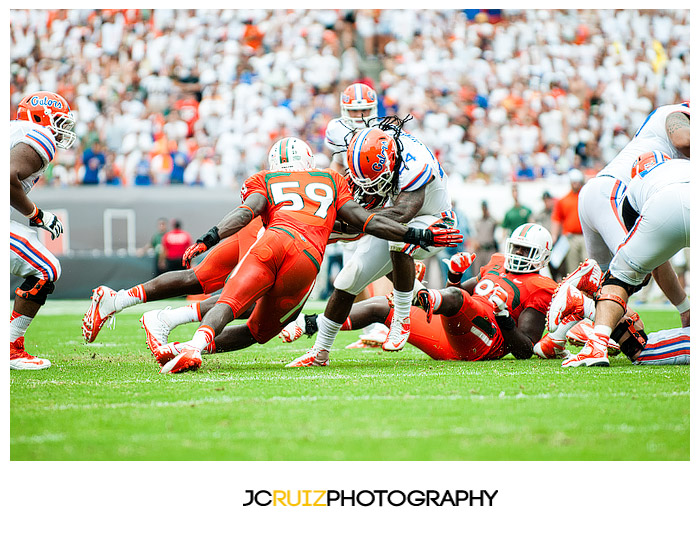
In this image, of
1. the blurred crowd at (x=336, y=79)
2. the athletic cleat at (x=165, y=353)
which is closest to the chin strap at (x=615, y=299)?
the athletic cleat at (x=165, y=353)

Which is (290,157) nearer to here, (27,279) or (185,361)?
(185,361)

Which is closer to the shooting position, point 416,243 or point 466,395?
point 466,395

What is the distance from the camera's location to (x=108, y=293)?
5254 mm

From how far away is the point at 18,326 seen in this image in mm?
5246

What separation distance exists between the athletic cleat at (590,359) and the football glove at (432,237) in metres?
0.98

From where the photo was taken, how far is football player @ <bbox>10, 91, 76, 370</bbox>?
16.3ft

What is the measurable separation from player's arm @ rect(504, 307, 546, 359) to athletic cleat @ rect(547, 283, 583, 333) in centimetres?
25

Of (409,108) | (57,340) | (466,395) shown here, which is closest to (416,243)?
(466,395)

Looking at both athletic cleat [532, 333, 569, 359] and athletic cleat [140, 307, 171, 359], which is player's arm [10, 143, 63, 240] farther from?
athletic cleat [532, 333, 569, 359]

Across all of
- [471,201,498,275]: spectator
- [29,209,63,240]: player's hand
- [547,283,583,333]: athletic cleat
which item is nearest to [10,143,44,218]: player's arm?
[29,209,63,240]: player's hand

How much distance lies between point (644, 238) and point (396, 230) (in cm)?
140
